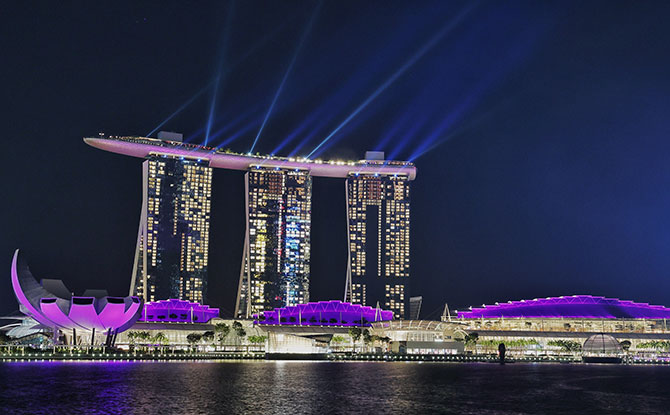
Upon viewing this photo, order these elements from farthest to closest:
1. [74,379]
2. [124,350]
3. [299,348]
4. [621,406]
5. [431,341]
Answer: [431,341]
[299,348]
[124,350]
[74,379]
[621,406]

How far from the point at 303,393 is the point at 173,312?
388 feet

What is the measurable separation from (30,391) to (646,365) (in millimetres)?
139030

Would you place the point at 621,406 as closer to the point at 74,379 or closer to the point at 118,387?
the point at 118,387

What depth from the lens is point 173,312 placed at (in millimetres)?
189000

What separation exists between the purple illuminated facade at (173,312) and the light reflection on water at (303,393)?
7922 centimetres

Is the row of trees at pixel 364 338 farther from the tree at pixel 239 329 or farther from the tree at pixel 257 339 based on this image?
the tree at pixel 239 329

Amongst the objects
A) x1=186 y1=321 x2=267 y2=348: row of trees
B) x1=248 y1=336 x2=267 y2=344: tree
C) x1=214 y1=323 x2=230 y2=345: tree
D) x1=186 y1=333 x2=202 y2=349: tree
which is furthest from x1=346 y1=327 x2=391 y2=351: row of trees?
x1=186 y1=333 x2=202 y2=349: tree

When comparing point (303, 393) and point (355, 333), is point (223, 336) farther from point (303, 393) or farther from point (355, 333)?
point (303, 393)

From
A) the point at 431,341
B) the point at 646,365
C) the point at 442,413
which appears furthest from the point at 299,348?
the point at 442,413

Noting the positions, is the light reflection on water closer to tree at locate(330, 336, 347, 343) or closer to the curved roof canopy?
the curved roof canopy

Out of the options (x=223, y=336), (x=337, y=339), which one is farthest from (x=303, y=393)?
(x=337, y=339)

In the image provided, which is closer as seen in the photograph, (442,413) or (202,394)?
(442,413)

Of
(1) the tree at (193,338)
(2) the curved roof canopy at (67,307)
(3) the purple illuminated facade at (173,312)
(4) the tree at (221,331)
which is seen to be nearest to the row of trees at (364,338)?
(4) the tree at (221,331)

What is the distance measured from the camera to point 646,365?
170m
